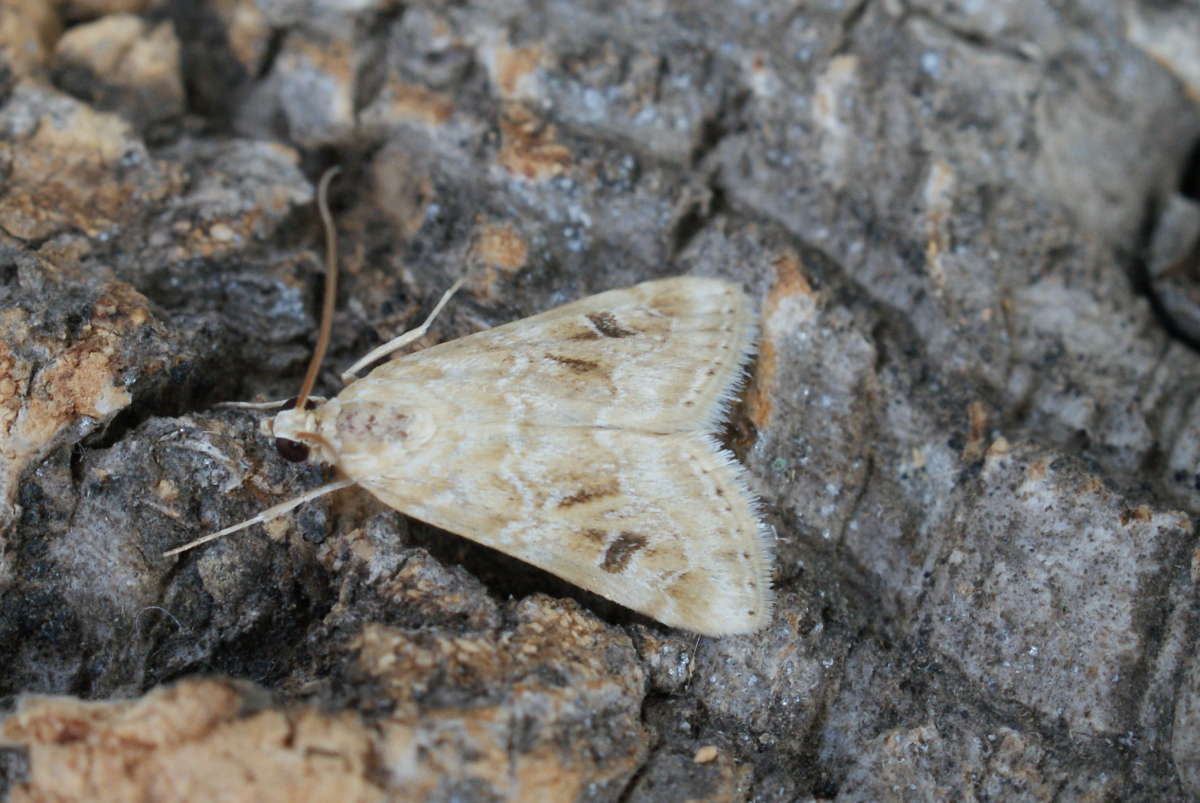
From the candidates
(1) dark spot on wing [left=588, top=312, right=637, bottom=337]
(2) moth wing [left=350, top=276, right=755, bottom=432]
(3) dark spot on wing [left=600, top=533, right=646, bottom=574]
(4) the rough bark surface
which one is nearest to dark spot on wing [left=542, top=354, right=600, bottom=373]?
(2) moth wing [left=350, top=276, right=755, bottom=432]

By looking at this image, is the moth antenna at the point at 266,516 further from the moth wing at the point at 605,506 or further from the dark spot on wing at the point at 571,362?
the dark spot on wing at the point at 571,362

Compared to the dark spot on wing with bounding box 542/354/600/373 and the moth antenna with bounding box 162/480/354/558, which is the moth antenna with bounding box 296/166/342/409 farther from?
the dark spot on wing with bounding box 542/354/600/373

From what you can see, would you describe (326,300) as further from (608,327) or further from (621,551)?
(621,551)

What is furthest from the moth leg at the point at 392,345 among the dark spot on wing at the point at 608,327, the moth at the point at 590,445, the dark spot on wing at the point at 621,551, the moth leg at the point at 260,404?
the dark spot on wing at the point at 621,551

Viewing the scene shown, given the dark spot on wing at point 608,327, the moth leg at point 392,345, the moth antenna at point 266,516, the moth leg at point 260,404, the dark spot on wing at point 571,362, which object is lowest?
the moth antenna at point 266,516

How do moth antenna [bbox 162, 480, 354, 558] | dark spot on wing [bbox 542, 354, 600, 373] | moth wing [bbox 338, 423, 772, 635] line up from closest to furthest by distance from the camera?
moth antenna [bbox 162, 480, 354, 558], moth wing [bbox 338, 423, 772, 635], dark spot on wing [bbox 542, 354, 600, 373]

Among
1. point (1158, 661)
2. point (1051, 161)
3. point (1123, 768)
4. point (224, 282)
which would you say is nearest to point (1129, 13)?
point (1051, 161)

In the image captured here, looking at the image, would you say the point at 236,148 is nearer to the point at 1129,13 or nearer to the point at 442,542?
the point at 442,542
